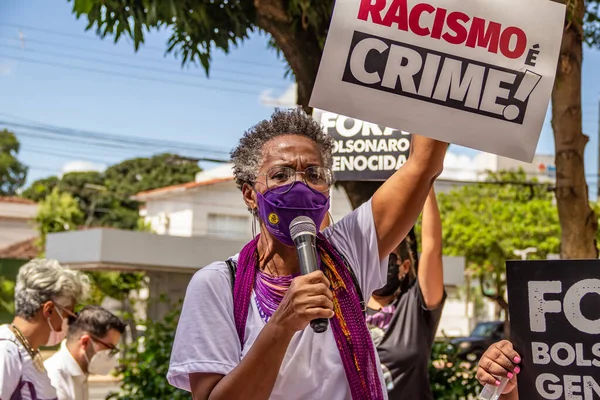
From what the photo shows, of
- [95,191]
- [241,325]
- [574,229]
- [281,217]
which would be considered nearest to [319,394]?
[241,325]

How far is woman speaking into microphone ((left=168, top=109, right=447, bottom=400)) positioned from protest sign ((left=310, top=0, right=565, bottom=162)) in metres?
0.12

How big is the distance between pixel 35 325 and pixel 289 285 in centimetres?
248

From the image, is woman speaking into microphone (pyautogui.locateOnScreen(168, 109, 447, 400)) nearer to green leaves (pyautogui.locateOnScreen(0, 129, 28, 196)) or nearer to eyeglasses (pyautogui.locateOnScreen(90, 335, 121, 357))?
eyeglasses (pyautogui.locateOnScreen(90, 335, 121, 357))

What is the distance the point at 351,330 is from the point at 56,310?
104 inches

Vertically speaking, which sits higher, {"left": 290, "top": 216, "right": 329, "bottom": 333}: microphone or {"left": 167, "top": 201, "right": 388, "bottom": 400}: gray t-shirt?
{"left": 290, "top": 216, "right": 329, "bottom": 333}: microphone

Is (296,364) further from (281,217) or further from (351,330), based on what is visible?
(281,217)

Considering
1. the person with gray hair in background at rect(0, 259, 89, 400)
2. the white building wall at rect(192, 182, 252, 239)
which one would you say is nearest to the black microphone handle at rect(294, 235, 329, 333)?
the person with gray hair in background at rect(0, 259, 89, 400)

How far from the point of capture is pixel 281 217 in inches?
87.9

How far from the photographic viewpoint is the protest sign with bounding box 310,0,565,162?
2336 mm

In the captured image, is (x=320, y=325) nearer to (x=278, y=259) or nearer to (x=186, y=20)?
(x=278, y=259)

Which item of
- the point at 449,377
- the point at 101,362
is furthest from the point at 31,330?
the point at 449,377

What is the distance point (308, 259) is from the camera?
78.5 inches

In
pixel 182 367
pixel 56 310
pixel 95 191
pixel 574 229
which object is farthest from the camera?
pixel 95 191

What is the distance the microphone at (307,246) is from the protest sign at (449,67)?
36 cm
